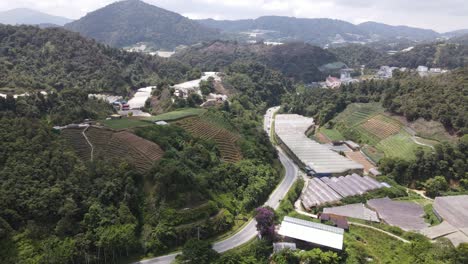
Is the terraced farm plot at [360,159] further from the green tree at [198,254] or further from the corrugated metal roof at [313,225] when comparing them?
the green tree at [198,254]

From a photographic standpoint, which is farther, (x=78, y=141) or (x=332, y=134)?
(x=332, y=134)

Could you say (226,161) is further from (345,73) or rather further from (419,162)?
(345,73)

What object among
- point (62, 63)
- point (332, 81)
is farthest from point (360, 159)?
point (332, 81)

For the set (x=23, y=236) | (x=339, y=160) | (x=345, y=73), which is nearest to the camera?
(x=23, y=236)

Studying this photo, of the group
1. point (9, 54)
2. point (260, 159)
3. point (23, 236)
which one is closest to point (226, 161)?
point (260, 159)

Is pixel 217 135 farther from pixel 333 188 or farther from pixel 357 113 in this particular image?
pixel 357 113
